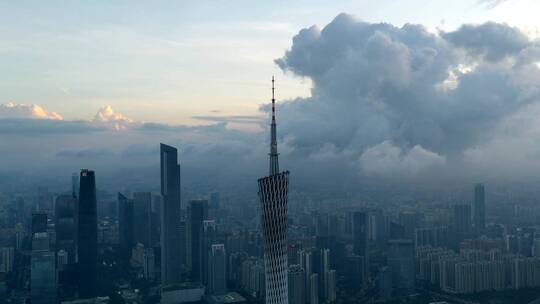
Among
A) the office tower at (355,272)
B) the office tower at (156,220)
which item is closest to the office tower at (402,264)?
the office tower at (355,272)

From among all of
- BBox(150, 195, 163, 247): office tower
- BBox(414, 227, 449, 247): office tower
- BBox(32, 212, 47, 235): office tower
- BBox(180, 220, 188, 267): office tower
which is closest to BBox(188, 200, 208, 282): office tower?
BBox(180, 220, 188, 267): office tower

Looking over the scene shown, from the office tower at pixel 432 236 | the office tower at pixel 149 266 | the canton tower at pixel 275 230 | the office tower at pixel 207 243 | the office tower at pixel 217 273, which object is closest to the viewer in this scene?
the canton tower at pixel 275 230

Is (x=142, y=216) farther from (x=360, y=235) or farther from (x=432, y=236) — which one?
(x=432, y=236)

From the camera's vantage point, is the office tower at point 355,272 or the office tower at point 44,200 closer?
the office tower at point 355,272

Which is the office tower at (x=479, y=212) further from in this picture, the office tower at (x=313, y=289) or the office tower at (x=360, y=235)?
the office tower at (x=313, y=289)

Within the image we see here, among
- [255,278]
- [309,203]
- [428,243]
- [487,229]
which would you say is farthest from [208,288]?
[487,229]

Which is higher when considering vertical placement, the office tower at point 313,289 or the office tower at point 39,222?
the office tower at point 39,222

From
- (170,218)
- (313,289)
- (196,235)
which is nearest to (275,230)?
(313,289)

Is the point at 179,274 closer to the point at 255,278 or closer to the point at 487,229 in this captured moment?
the point at 255,278
